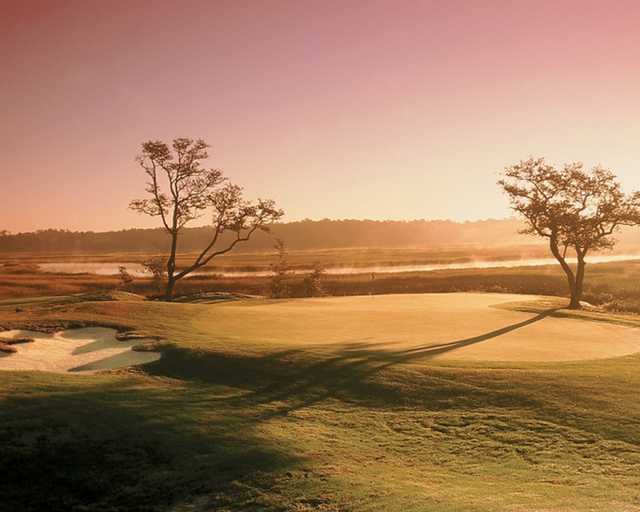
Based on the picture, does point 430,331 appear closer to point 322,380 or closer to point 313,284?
point 322,380

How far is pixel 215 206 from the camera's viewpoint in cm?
4947

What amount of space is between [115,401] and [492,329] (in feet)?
57.6

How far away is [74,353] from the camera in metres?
18.4

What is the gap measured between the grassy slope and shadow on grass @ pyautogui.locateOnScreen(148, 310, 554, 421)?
0.06 meters

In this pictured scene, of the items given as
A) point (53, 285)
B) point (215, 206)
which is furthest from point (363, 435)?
point (53, 285)

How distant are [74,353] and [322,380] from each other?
26.9 feet

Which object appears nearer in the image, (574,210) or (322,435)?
(322,435)

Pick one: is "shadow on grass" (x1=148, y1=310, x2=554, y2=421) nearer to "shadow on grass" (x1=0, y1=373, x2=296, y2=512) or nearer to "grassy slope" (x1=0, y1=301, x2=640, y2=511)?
"grassy slope" (x1=0, y1=301, x2=640, y2=511)

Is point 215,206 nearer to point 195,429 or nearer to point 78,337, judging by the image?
point 78,337

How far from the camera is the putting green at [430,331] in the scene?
19922mm

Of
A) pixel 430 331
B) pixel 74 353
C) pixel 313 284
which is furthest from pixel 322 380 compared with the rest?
pixel 313 284

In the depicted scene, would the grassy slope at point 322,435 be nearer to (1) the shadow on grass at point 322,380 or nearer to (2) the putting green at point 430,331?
(1) the shadow on grass at point 322,380

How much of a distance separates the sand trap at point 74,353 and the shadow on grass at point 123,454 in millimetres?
3424

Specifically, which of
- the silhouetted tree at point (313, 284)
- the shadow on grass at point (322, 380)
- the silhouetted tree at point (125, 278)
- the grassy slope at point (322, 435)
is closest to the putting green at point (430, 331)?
the shadow on grass at point (322, 380)
